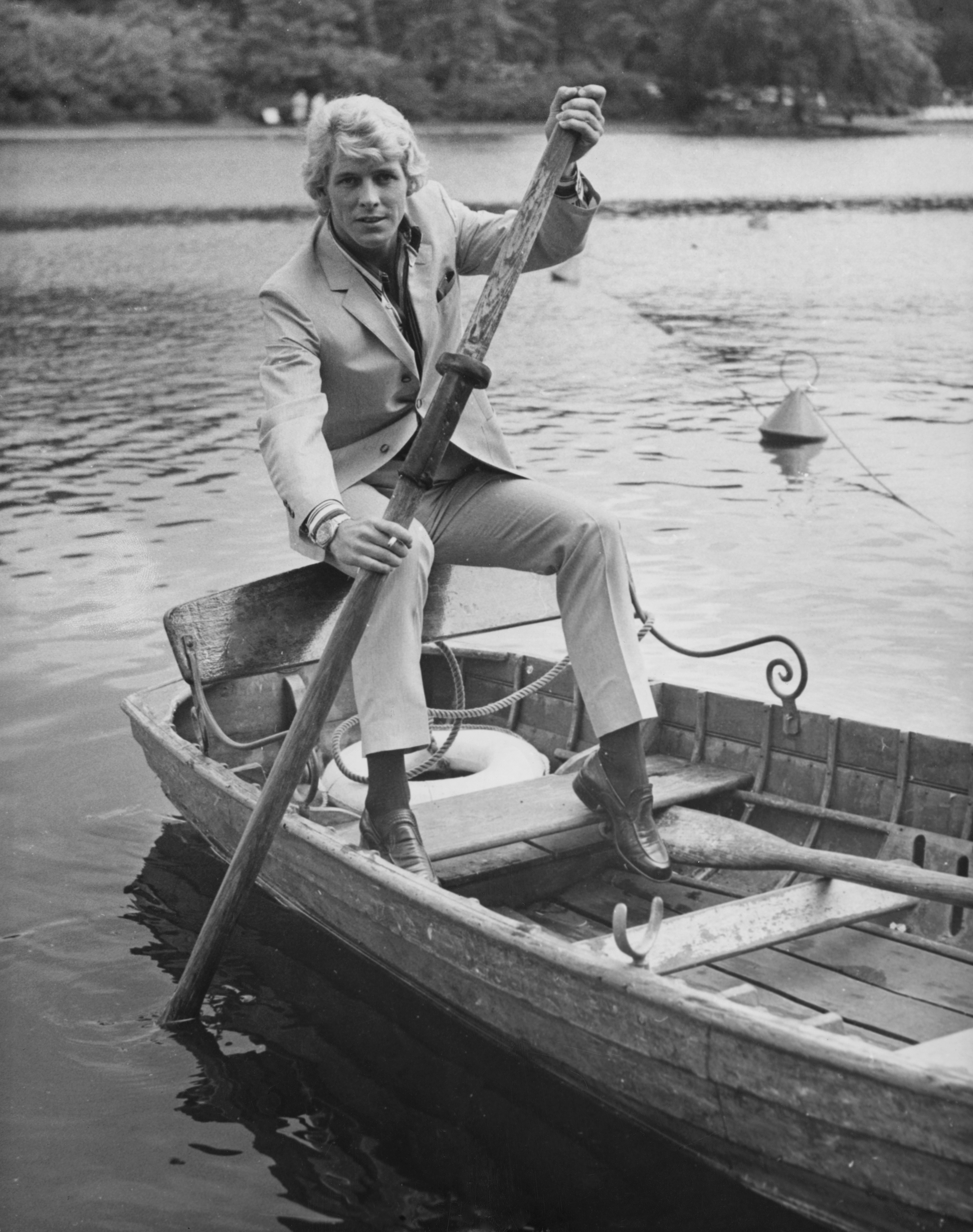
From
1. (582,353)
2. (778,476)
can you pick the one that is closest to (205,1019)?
(778,476)

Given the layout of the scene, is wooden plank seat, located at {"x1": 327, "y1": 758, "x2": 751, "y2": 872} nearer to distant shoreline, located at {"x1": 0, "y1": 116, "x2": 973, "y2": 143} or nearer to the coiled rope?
the coiled rope

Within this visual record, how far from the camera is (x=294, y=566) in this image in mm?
10008

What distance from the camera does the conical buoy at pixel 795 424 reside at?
13.4m

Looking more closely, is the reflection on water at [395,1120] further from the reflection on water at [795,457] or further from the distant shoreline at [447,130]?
the distant shoreline at [447,130]

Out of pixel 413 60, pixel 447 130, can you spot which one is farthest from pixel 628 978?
pixel 447 130

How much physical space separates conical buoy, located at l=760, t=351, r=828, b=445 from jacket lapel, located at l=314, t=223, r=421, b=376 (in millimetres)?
9381

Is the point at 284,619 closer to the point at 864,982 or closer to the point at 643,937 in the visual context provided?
the point at 643,937

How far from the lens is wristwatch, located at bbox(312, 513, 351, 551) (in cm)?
A: 408

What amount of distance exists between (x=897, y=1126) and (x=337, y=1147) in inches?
62.9

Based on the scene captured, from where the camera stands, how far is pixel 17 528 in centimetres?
1073

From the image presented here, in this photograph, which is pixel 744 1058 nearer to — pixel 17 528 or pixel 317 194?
pixel 317 194

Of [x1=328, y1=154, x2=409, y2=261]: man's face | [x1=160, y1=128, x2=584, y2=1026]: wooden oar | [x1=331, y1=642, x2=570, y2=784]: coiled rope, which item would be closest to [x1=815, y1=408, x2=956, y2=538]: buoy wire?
[x1=331, y1=642, x2=570, y2=784]: coiled rope

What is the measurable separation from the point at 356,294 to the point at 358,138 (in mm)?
452

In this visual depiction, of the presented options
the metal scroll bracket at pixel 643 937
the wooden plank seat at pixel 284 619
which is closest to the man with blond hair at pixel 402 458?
the wooden plank seat at pixel 284 619
